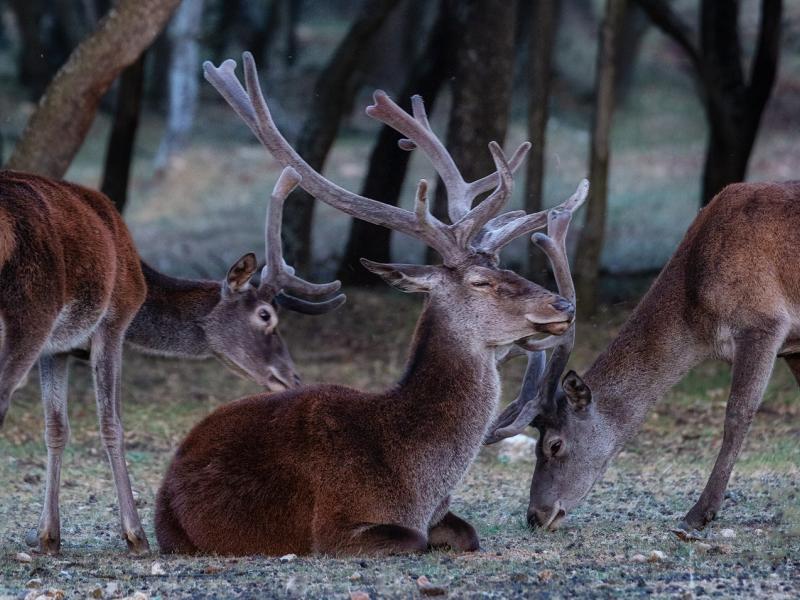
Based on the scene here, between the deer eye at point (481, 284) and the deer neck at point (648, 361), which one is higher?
the deer eye at point (481, 284)

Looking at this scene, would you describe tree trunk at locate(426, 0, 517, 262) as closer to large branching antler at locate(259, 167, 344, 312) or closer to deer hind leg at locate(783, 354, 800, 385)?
large branching antler at locate(259, 167, 344, 312)

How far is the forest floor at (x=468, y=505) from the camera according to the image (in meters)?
5.81

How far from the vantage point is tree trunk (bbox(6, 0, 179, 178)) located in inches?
412

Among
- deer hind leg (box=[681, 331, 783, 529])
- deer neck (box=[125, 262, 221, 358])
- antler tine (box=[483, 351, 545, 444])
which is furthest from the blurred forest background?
deer hind leg (box=[681, 331, 783, 529])

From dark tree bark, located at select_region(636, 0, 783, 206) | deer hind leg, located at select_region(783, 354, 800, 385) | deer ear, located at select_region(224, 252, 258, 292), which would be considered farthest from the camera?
dark tree bark, located at select_region(636, 0, 783, 206)

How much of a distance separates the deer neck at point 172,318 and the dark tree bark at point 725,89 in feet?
24.4

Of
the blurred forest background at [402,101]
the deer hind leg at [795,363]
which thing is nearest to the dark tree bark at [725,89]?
the blurred forest background at [402,101]

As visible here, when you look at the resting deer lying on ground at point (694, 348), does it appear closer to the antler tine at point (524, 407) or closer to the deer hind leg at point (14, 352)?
the antler tine at point (524, 407)

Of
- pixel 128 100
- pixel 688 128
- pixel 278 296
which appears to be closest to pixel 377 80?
pixel 688 128

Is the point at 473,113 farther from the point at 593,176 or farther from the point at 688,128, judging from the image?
the point at 688,128

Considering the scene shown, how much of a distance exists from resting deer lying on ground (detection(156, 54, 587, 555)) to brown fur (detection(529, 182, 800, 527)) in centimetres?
120

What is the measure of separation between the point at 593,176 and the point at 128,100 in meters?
4.74

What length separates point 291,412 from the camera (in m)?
6.68

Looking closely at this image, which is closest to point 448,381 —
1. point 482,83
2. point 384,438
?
point 384,438
